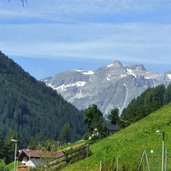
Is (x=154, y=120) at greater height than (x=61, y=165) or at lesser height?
greater

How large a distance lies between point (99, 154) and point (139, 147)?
541 centimetres

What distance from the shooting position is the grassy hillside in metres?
66.2

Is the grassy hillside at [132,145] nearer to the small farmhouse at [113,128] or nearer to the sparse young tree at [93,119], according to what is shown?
the sparse young tree at [93,119]

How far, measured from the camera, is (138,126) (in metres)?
84.7

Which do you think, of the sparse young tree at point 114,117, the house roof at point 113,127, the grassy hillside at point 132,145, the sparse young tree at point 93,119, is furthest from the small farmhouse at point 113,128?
the grassy hillside at point 132,145

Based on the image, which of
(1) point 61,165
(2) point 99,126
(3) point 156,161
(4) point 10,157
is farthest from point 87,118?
(3) point 156,161

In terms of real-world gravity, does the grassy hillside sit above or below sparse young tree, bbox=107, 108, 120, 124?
below

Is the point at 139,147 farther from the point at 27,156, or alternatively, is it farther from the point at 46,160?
the point at 27,156

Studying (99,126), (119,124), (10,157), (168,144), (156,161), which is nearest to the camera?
(156,161)

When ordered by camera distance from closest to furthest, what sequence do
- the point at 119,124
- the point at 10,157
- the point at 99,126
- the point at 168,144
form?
the point at 168,144, the point at 99,126, the point at 119,124, the point at 10,157

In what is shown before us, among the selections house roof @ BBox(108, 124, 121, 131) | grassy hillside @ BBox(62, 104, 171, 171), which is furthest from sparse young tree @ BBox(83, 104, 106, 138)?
grassy hillside @ BBox(62, 104, 171, 171)

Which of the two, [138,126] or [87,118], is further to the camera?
[87,118]

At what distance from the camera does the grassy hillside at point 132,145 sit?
66.2 m

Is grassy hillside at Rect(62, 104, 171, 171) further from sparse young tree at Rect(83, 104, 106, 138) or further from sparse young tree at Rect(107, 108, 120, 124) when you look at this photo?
sparse young tree at Rect(107, 108, 120, 124)
